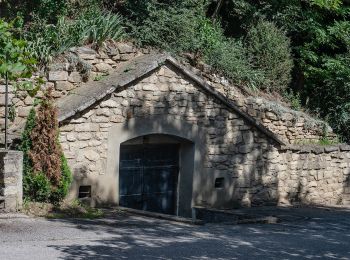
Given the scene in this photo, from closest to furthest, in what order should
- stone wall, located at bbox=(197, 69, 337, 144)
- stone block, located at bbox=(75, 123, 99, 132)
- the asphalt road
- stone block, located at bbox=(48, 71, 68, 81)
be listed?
1. the asphalt road
2. stone block, located at bbox=(75, 123, 99, 132)
3. stone block, located at bbox=(48, 71, 68, 81)
4. stone wall, located at bbox=(197, 69, 337, 144)

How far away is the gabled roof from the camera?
532 inches

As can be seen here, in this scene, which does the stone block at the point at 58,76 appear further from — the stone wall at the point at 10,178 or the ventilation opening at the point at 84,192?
the stone wall at the point at 10,178

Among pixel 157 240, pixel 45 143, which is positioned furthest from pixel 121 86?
pixel 157 240

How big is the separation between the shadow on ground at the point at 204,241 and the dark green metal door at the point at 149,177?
5.81ft

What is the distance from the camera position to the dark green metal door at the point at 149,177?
49.1 feet

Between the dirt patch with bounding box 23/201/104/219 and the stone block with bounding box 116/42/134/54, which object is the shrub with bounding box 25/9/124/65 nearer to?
the stone block with bounding box 116/42/134/54

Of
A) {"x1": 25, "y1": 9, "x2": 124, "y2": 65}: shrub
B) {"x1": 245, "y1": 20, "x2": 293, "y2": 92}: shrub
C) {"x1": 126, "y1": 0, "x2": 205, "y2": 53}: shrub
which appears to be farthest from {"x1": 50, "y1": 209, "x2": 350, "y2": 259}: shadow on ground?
{"x1": 245, "y1": 20, "x2": 293, "y2": 92}: shrub

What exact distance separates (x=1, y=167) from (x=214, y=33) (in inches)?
313

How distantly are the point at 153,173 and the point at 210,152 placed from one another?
1406 millimetres

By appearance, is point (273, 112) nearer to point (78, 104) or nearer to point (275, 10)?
point (275, 10)

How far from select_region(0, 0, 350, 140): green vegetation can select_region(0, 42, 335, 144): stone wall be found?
32 centimetres

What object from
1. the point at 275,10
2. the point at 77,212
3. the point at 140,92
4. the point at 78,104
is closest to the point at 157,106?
the point at 140,92

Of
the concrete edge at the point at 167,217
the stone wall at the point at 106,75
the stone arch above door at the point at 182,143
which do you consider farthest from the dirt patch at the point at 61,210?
the stone wall at the point at 106,75

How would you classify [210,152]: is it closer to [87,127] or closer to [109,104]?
[109,104]
